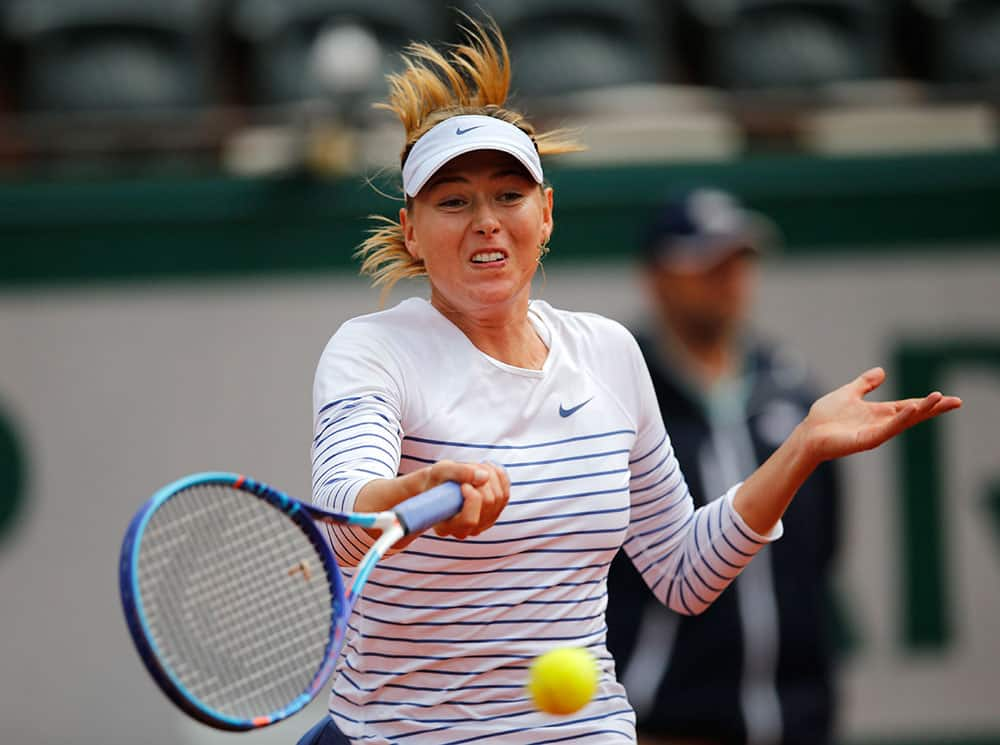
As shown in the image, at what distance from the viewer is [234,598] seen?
2.39 meters

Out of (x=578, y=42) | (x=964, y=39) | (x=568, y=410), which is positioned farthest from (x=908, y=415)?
(x=964, y=39)

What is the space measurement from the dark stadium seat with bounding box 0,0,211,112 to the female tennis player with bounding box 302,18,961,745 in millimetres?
4276

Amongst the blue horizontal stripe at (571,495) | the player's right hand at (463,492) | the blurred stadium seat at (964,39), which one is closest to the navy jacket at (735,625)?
the blue horizontal stripe at (571,495)

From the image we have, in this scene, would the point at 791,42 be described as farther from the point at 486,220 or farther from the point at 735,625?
the point at 486,220

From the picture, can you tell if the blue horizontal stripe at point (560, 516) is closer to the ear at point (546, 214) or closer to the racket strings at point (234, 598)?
the racket strings at point (234, 598)

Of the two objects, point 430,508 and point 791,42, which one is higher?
point 791,42

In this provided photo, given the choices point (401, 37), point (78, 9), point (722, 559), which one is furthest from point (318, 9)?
point (722, 559)

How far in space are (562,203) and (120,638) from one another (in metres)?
2.12

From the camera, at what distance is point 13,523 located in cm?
573

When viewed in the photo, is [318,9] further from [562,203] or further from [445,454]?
Result: [445,454]

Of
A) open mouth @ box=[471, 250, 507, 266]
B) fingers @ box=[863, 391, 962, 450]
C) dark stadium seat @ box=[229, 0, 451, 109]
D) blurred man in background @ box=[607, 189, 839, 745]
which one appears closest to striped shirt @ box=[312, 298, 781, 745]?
open mouth @ box=[471, 250, 507, 266]

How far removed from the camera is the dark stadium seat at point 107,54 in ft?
21.8

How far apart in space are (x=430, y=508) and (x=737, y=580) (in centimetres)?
209

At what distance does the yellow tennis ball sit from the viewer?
2.35 metres
